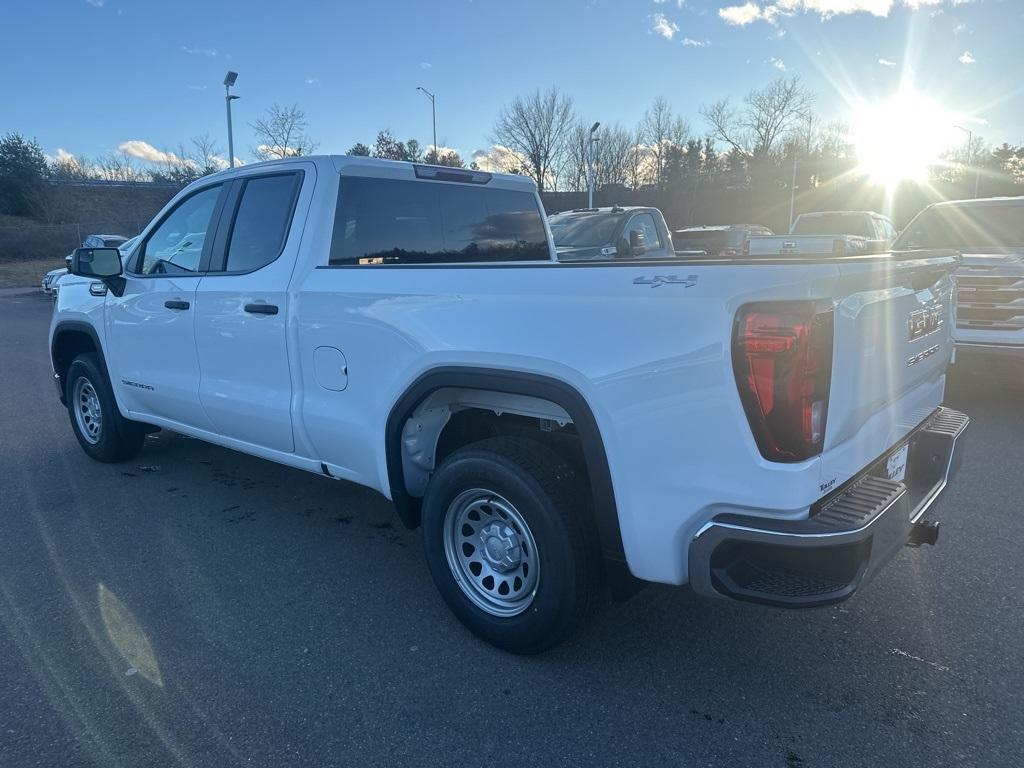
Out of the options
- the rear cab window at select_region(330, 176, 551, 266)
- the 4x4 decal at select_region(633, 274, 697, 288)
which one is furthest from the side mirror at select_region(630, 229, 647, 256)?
the 4x4 decal at select_region(633, 274, 697, 288)

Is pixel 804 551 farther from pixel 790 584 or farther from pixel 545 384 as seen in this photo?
pixel 545 384

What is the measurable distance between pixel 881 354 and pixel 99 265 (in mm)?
4689

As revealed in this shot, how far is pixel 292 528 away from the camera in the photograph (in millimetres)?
4383

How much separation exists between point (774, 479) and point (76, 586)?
134 inches

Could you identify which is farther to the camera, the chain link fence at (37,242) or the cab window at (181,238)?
the chain link fence at (37,242)

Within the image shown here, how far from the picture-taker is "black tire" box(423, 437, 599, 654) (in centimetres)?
272

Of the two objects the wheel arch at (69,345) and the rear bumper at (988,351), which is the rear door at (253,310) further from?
the rear bumper at (988,351)

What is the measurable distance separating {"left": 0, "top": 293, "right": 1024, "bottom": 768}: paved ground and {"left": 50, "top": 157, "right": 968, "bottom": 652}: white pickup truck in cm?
38

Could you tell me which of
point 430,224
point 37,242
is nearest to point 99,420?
point 430,224

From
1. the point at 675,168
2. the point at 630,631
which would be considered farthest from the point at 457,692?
the point at 675,168

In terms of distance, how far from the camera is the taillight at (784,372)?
2145 mm

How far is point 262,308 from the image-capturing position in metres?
3.77

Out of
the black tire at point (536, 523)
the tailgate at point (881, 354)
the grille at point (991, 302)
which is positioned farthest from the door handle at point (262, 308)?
the grille at point (991, 302)

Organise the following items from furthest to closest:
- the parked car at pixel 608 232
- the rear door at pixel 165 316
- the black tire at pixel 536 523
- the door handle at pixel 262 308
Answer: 1. the parked car at pixel 608 232
2. the rear door at pixel 165 316
3. the door handle at pixel 262 308
4. the black tire at pixel 536 523
